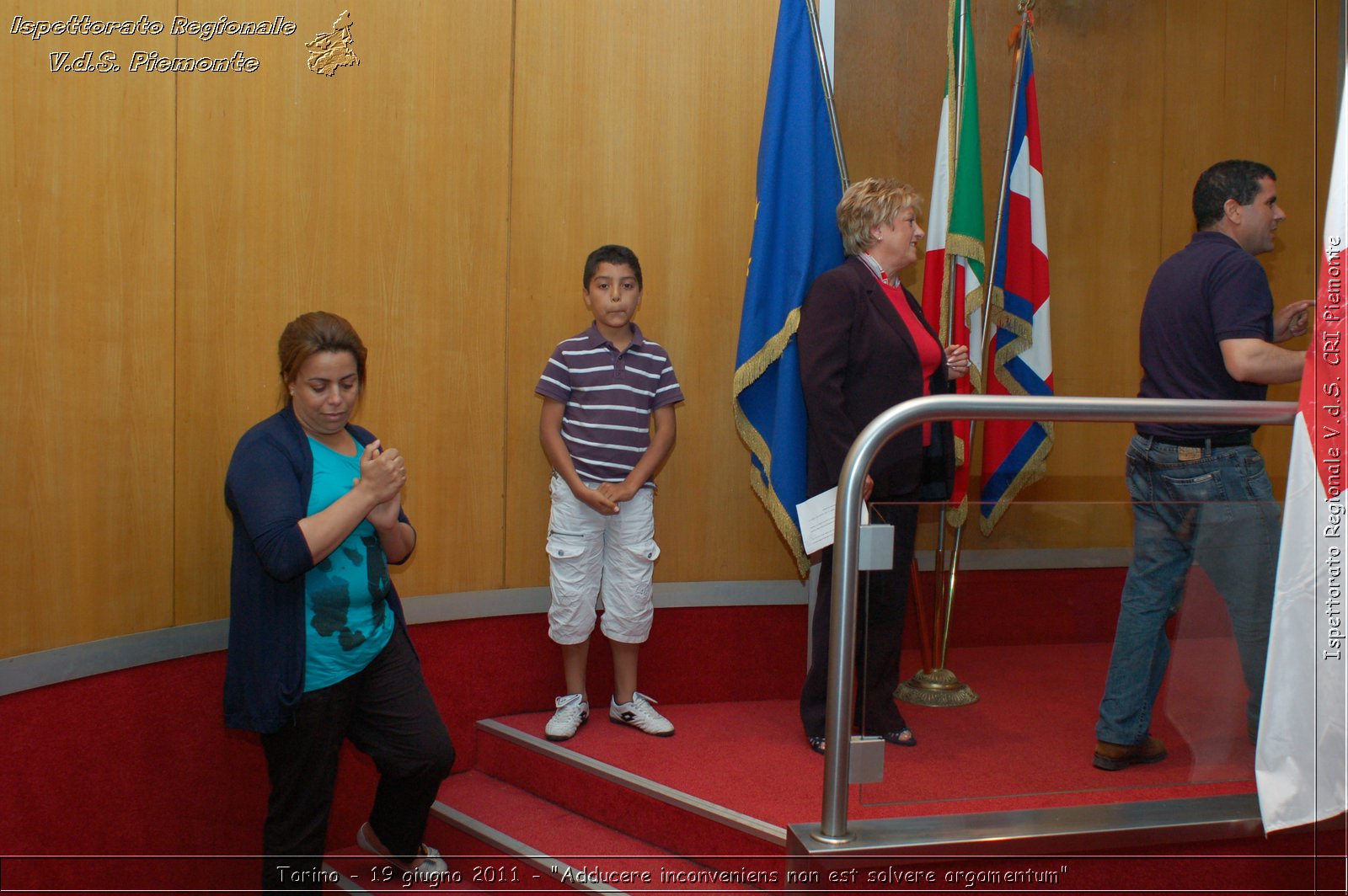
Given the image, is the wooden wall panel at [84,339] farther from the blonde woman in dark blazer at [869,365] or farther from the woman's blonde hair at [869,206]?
the woman's blonde hair at [869,206]

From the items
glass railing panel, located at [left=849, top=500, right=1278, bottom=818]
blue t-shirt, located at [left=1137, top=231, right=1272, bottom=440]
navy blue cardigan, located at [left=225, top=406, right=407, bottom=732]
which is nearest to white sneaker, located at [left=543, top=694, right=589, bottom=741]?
navy blue cardigan, located at [left=225, top=406, right=407, bottom=732]

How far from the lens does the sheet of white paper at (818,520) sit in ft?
8.58

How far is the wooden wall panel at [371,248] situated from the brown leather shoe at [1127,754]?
1.96 m

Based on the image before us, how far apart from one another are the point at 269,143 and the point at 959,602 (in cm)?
229

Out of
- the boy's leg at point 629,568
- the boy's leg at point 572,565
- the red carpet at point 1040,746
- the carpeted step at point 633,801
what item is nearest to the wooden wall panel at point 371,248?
the boy's leg at point 572,565

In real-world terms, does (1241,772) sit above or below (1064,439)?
below

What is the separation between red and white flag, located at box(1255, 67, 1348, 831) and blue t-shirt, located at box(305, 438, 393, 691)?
203 centimetres

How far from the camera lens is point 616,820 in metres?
2.92

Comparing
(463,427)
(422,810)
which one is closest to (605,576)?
(463,427)

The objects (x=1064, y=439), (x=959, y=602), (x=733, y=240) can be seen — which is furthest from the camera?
(x=1064, y=439)

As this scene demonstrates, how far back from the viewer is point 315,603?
2428 millimetres

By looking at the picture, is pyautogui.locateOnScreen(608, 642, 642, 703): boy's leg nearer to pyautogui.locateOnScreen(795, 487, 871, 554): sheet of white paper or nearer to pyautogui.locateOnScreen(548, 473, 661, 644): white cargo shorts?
pyautogui.locateOnScreen(548, 473, 661, 644): white cargo shorts

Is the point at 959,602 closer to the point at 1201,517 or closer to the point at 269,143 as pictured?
the point at 1201,517

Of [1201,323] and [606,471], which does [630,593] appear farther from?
[1201,323]
